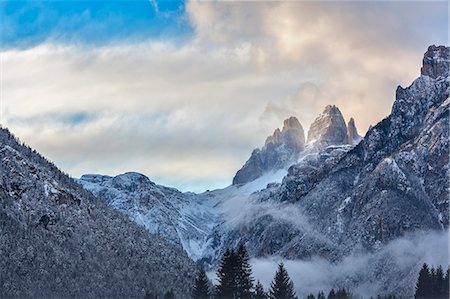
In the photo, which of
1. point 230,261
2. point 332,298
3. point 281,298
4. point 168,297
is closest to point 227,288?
point 230,261

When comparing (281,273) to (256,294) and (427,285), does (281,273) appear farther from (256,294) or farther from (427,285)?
(427,285)

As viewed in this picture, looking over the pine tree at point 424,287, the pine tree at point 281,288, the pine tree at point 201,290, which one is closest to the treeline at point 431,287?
the pine tree at point 424,287

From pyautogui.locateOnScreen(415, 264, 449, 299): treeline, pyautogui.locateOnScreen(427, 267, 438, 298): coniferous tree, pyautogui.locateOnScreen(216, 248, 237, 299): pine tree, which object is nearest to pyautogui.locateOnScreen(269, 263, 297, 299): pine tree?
pyautogui.locateOnScreen(216, 248, 237, 299): pine tree

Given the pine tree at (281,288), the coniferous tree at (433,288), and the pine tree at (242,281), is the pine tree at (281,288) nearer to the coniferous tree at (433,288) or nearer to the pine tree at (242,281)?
the pine tree at (242,281)

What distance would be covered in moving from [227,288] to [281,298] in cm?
1018

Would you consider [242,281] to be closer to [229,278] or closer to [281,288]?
[229,278]

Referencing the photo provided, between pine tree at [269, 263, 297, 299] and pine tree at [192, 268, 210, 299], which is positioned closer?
pine tree at [269, 263, 297, 299]

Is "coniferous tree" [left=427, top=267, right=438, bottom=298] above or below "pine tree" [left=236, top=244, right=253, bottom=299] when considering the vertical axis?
above

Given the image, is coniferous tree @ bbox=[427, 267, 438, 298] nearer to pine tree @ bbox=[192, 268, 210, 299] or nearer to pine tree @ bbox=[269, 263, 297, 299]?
pine tree @ bbox=[269, 263, 297, 299]

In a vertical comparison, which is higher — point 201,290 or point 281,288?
point 281,288

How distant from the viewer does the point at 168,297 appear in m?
141

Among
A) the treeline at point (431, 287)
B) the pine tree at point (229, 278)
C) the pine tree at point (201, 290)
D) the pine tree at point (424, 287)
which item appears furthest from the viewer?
the pine tree at point (424, 287)

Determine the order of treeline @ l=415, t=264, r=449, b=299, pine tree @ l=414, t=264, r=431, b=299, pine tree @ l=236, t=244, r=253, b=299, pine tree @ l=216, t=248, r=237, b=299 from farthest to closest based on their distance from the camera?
pine tree @ l=414, t=264, r=431, b=299 < treeline @ l=415, t=264, r=449, b=299 < pine tree @ l=216, t=248, r=237, b=299 < pine tree @ l=236, t=244, r=253, b=299

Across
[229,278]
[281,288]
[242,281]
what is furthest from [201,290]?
[281,288]
